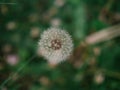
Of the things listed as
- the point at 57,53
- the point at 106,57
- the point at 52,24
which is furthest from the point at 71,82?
the point at 57,53

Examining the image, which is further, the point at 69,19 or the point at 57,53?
the point at 69,19

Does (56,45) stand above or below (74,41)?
below

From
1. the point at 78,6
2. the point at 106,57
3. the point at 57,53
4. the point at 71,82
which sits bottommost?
the point at 57,53

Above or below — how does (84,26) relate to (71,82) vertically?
above

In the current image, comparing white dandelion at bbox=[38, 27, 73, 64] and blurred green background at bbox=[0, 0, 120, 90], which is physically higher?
blurred green background at bbox=[0, 0, 120, 90]

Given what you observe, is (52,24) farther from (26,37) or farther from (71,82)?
(71,82)

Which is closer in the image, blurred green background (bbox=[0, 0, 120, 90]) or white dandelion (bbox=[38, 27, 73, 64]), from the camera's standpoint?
white dandelion (bbox=[38, 27, 73, 64])
